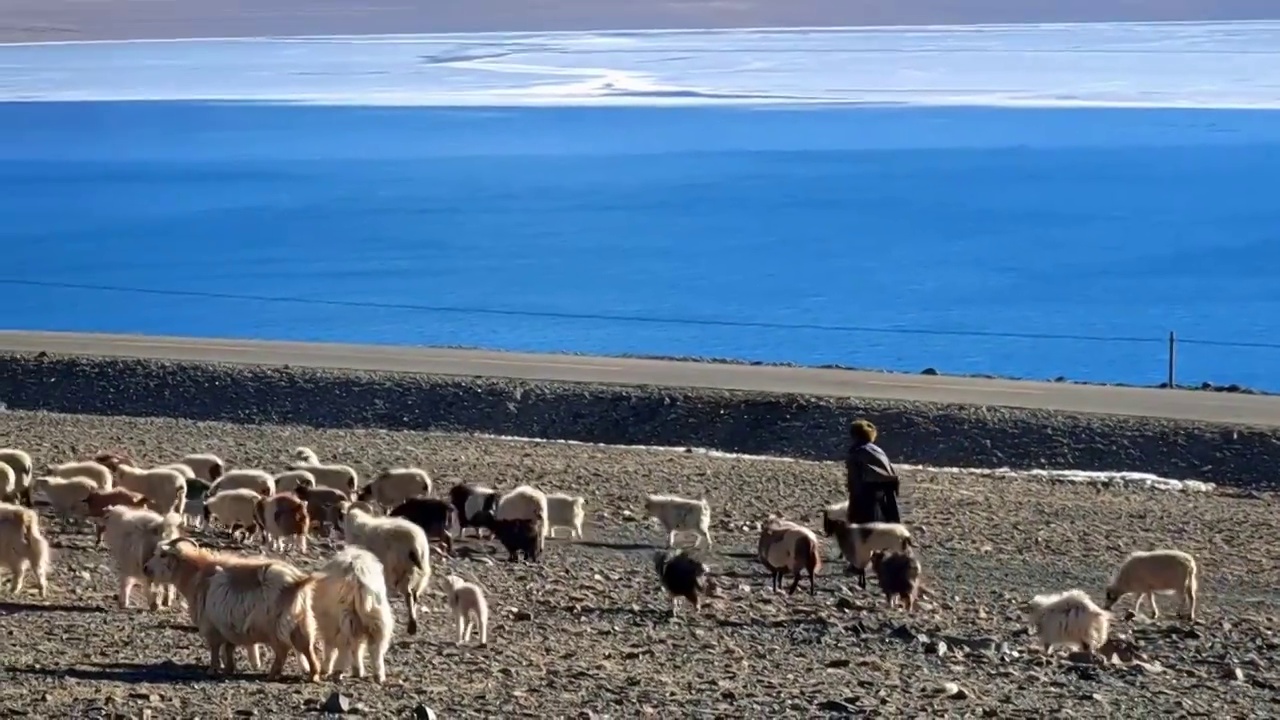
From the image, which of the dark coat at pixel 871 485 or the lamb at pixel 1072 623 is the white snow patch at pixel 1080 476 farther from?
the lamb at pixel 1072 623

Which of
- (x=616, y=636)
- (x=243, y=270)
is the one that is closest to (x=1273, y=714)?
(x=616, y=636)

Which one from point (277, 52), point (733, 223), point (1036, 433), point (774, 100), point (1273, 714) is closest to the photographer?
point (1273, 714)

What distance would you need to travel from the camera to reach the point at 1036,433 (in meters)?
24.0

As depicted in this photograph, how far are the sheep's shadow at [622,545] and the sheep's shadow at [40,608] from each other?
5034 mm

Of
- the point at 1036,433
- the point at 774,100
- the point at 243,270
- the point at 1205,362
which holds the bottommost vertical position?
the point at 1036,433

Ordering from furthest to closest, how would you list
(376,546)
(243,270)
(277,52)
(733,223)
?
(277,52) < (733,223) < (243,270) < (376,546)

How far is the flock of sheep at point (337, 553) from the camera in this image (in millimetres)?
8945

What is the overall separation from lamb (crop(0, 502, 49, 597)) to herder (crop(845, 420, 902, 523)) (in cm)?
550

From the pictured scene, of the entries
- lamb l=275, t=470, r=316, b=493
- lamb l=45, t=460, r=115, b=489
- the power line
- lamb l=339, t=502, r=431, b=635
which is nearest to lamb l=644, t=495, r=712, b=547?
lamb l=275, t=470, r=316, b=493

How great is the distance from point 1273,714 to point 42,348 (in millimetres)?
24817

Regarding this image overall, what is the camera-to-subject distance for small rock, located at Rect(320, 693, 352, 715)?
836 cm

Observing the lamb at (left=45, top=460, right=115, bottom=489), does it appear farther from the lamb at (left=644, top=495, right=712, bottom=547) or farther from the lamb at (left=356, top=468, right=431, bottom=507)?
the lamb at (left=644, top=495, right=712, bottom=547)

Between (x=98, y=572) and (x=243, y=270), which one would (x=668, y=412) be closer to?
(x=98, y=572)

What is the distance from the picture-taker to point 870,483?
1395cm
